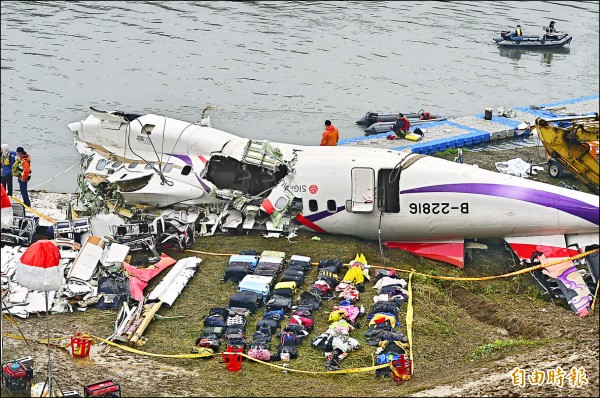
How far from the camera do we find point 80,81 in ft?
150

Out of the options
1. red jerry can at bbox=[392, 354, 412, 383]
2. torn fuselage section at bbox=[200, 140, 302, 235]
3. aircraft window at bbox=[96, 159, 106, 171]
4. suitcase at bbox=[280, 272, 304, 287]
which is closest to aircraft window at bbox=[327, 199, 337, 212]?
torn fuselage section at bbox=[200, 140, 302, 235]

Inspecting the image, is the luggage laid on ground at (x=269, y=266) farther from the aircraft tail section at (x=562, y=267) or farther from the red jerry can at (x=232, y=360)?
the aircraft tail section at (x=562, y=267)

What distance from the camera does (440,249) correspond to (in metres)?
22.4

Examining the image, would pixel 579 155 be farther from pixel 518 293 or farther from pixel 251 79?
pixel 251 79

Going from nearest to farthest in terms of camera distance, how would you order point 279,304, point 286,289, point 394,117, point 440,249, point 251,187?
point 279,304 < point 286,289 < point 440,249 < point 251,187 < point 394,117

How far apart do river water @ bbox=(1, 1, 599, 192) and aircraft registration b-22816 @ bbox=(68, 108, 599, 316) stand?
853 centimetres

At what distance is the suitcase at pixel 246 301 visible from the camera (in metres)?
19.2

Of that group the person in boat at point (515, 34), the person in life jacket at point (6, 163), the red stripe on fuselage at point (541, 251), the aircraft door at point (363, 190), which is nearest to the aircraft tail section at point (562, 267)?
the red stripe on fuselage at point (541, 251)

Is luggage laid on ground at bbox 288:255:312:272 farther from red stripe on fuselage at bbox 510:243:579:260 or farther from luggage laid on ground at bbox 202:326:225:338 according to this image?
red stripe on fuselage at bbox 510:243:579:260

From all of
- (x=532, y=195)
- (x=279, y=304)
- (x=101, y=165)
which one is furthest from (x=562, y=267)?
(x=101, y=165)

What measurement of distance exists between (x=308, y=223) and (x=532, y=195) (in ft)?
18.0

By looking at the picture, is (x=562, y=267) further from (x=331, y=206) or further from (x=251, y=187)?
(x=251, y=187)

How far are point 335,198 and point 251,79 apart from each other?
979 inches

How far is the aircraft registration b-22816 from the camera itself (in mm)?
21047
